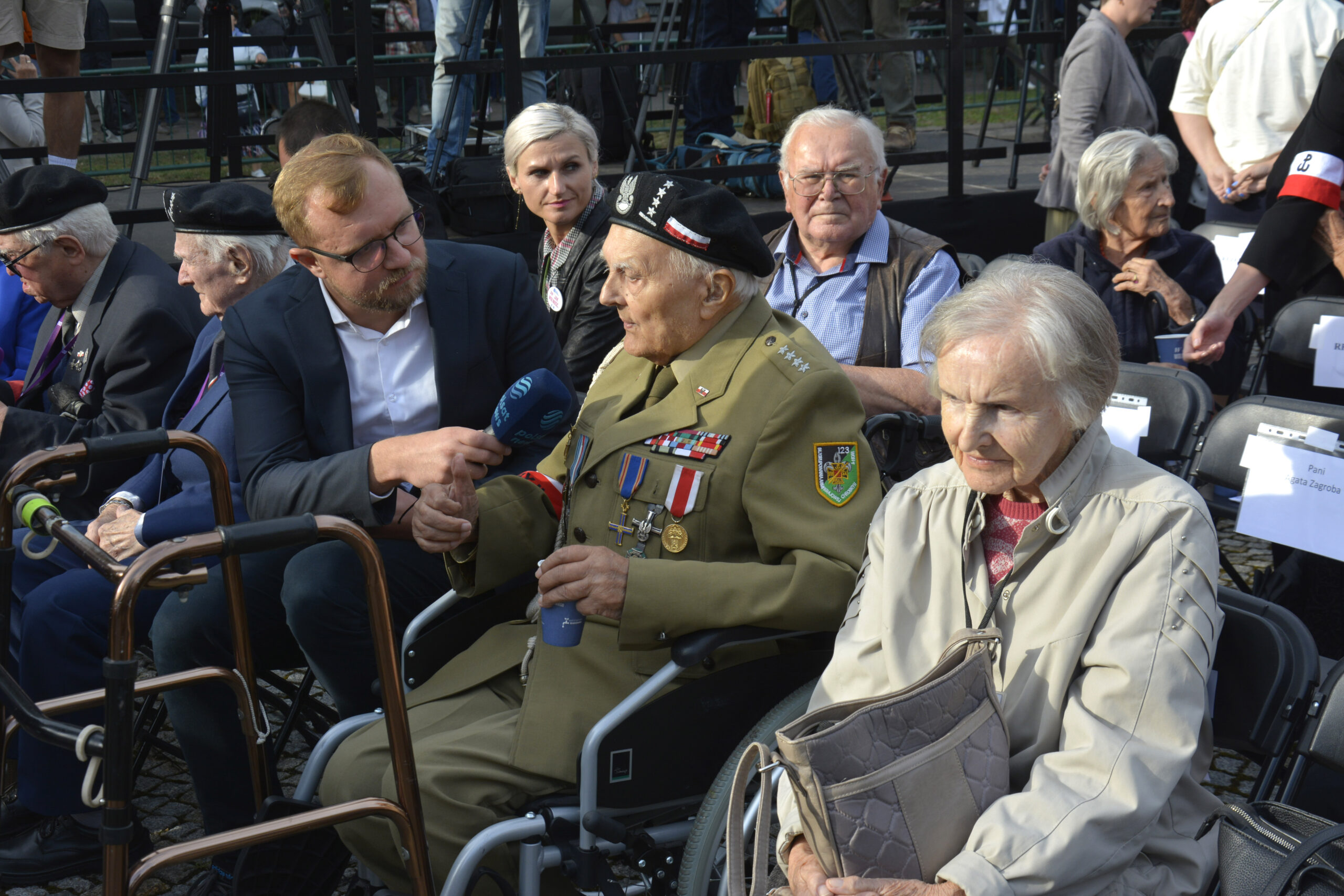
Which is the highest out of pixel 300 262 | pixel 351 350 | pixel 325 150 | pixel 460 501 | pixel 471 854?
pixel 325 150

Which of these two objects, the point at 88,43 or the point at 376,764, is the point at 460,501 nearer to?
the point at 376,764

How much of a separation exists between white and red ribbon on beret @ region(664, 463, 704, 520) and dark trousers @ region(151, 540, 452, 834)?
0.73 m

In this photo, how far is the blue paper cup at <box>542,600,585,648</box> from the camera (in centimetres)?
233

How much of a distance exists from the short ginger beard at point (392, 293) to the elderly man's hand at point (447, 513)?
1.76 ft

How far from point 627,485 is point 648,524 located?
0.10 metres

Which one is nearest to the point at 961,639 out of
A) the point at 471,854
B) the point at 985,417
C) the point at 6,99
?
the point at 985,417

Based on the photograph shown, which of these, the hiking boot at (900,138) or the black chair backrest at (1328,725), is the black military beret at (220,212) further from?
the hiking boot at (900,138)

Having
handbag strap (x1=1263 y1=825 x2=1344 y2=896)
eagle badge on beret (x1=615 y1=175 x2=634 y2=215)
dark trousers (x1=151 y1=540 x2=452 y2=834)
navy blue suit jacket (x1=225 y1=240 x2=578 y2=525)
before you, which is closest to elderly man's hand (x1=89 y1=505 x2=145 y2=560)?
dark trousers (x1=151 y1=540 x2=452 y2=834)

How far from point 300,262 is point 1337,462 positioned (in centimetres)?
239

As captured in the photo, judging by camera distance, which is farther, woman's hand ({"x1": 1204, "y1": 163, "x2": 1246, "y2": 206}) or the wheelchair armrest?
woman's hand ({"x1": 1204, "y1": 163, "x2": 1246, "y2": 206})

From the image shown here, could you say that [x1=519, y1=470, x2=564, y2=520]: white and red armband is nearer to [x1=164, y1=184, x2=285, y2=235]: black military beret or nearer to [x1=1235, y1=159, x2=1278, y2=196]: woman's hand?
[x1=164, y1=184, x2=285, y2=235]: black military beret

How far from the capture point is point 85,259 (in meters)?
3.73

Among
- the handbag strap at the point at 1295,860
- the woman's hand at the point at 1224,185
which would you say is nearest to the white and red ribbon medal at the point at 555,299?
Result: the handbag strap at the point at 1295,860

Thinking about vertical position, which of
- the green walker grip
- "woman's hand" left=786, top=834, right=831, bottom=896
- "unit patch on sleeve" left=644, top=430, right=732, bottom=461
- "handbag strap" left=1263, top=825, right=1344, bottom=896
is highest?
"unit patch on sleeve" left=644, top=430, right=732, bottom=461
